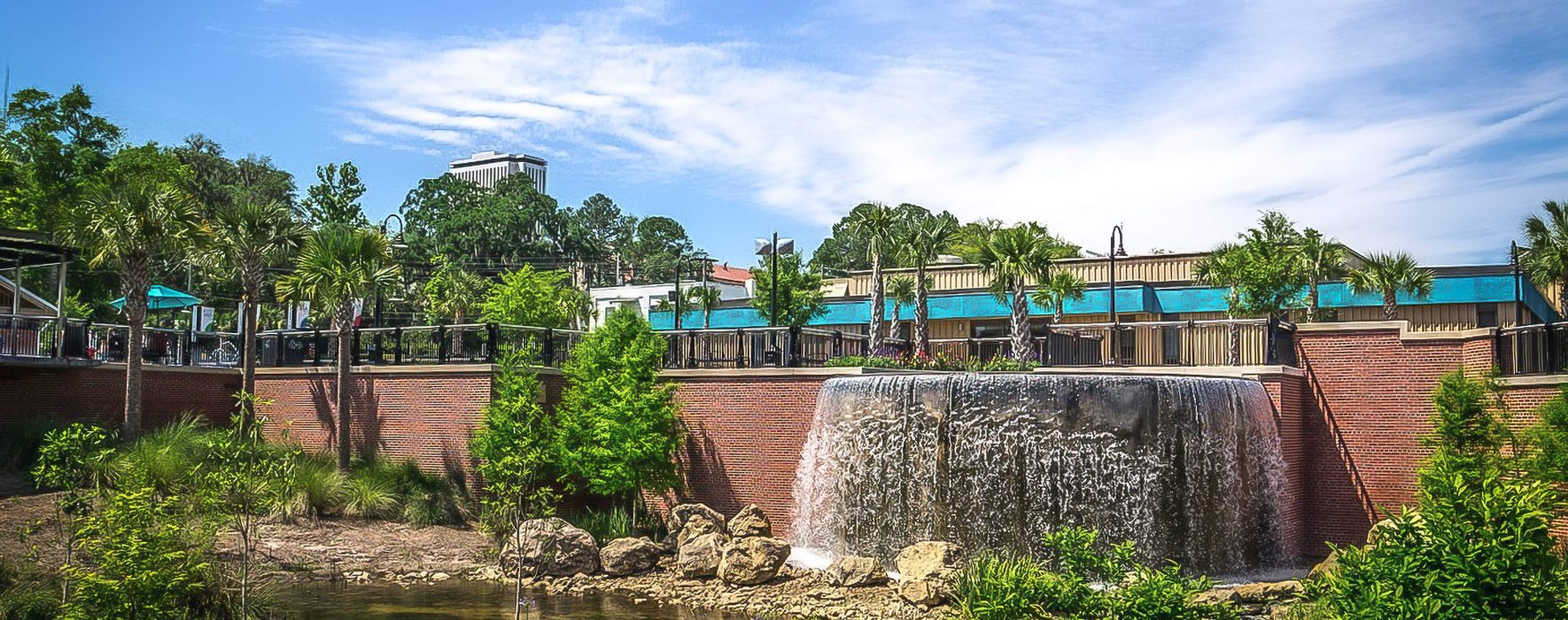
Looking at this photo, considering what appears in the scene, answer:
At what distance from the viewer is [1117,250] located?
44438mm

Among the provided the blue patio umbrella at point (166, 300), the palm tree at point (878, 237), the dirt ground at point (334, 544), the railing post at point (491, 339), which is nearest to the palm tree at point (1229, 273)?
the palm tree at point (878, 237)

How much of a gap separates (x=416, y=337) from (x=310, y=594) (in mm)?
8888

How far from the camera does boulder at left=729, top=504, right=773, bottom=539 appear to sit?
A: 25.7 meters

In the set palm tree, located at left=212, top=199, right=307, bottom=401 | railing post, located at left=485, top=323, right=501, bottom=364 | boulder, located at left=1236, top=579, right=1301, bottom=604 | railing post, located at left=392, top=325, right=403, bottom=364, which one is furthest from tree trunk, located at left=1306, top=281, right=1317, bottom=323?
palm tree, located at left=212, top=199, right=307, bottom=401

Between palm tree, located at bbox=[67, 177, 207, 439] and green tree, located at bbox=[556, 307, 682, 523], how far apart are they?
8.51 m

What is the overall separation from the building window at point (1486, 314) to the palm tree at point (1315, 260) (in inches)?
156

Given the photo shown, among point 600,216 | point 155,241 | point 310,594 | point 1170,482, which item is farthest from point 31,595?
point 600,216

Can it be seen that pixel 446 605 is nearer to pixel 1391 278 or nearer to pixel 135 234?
pixel 135 234

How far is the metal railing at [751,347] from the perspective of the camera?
27578 millimetres

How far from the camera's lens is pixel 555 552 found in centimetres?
2383

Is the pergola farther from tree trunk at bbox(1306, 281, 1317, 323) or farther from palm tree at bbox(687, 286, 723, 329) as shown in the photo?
tree trunk at bbox(1306, 281, 1317, 323)

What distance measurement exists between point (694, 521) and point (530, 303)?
19882 millimetres

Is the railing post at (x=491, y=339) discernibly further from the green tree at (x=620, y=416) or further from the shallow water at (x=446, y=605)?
the shallow water at (x=446, y=605)

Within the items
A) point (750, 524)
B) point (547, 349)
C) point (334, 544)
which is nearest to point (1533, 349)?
point (750, 524)
